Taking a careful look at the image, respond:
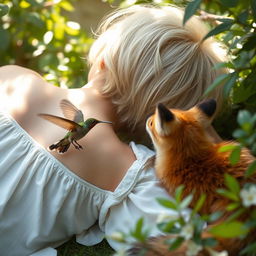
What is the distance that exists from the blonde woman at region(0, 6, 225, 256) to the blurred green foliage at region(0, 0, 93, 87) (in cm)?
127

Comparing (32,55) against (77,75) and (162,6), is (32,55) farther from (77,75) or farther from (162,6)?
(162,6)

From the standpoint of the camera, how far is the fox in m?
1.61

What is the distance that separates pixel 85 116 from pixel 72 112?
→ 133 millimetres

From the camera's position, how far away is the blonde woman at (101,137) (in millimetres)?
1889

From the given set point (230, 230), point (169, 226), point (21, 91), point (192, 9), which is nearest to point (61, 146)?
point (21, 91)

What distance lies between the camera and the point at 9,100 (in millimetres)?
2115

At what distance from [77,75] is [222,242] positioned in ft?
7.77

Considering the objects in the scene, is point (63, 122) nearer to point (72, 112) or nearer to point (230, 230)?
point (72, 112)

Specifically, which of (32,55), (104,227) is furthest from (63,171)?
(32,55)

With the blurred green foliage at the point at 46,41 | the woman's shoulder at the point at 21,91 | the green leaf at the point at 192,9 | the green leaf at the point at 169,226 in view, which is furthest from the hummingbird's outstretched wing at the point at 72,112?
the blurred green foliage at the point at 46,41

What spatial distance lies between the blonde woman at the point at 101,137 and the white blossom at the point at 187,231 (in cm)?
64

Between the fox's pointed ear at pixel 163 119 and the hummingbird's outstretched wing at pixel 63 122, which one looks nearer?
the fox's pointed ear at pixel 163 119

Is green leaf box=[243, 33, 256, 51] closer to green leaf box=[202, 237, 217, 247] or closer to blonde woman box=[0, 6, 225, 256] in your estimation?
blonde woman box=[0, 6, 225, 256]

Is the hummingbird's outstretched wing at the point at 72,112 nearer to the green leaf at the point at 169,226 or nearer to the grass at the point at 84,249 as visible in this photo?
the grass at the point at 84,249
